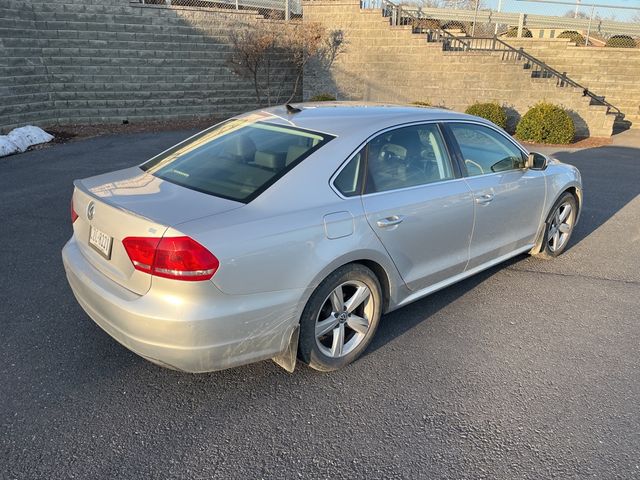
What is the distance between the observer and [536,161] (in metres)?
4.45

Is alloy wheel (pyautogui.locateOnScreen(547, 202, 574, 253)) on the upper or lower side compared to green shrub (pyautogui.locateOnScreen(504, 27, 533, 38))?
lower

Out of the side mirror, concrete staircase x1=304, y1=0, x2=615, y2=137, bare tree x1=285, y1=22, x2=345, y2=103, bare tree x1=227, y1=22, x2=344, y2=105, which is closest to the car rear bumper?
the side mirror

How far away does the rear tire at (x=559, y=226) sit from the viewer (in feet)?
16.0

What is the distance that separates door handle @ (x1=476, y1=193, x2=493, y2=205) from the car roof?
25.8 inches

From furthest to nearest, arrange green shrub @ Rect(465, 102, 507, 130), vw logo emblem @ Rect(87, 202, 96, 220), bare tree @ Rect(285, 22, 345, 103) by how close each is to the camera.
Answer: bare tree @ Rect(285, 22, 345, 103), green shrub @ Rect(465, 102, 507, 130), vw logo emblem @ Rect(87, 202, 96, 220)

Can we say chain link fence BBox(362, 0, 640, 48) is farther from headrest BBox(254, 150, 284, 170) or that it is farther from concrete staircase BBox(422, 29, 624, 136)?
headrest BBox(254, 150, 284, 170)

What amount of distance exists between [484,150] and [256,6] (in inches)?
556

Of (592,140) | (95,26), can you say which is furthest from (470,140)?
(95,26)

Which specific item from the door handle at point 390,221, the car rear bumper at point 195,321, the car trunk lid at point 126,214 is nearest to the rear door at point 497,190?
the door handle at point 390,221

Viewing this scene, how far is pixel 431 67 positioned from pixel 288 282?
569 inches

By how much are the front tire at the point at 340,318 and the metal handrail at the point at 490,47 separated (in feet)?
44.3

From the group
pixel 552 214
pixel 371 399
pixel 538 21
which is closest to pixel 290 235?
pixel 371 399

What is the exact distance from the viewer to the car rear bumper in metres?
2.41

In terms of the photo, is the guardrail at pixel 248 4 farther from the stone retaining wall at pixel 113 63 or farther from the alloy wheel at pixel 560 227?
the alloy wheel at pixel 560 227
